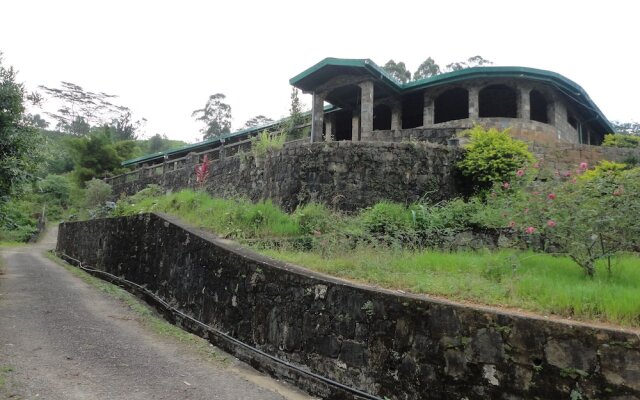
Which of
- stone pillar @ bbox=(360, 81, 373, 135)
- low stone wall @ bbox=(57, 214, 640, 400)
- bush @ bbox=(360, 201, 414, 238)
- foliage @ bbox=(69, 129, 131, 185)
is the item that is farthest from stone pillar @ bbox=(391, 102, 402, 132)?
foliage @ bbox=(69, 129, 131, 185)

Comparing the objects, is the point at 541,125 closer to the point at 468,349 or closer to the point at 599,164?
the point at 599,164

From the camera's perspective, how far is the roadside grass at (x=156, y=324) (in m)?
5.79

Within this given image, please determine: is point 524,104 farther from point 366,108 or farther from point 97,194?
point 97,194

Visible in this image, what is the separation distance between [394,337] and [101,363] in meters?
3.39

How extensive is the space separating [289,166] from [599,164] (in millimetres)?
8091

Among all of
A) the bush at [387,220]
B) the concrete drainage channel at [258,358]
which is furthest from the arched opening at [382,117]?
the concrete drainage channel at [258,358]

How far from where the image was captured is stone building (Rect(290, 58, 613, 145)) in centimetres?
1459

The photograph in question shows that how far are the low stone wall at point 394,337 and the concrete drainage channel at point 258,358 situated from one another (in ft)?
0.11

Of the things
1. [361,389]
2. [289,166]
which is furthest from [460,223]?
[361,389]

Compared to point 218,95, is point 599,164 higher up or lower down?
lower down

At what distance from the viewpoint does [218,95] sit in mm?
55250

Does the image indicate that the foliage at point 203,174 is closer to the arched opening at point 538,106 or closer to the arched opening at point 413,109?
the arched opening at point 413,109

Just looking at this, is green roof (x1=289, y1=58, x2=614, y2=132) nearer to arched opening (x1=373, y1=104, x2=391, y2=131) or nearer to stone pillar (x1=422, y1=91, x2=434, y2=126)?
stone pillar (x1=422, y1=91, x2=434, y2=126)

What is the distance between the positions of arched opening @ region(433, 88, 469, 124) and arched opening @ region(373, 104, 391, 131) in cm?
202
